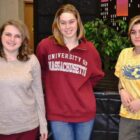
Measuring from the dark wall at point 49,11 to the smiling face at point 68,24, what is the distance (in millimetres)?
2984

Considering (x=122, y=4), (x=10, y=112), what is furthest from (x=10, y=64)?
(x=122, y=4)

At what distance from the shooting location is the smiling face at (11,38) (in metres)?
1.73

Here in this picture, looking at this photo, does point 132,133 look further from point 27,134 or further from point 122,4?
point 122,4

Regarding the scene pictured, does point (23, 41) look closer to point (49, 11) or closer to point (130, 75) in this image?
point (130, 75)

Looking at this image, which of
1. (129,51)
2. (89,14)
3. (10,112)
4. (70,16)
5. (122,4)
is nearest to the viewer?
(10,112)

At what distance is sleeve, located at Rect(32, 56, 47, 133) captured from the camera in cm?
178

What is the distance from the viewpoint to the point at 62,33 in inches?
74.3

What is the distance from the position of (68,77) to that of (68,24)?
1.02 feet

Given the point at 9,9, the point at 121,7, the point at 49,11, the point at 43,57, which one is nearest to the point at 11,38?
the point at 43,57

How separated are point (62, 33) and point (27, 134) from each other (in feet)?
2.05

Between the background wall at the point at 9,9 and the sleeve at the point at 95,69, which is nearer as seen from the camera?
the sleeve at the point at 95,69

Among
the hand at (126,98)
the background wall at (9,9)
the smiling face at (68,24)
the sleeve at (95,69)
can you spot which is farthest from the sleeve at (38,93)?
the background wall at (9,9)

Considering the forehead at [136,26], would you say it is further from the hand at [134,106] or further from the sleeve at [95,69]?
the hand at [134,106]

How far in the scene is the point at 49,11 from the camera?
509cm
